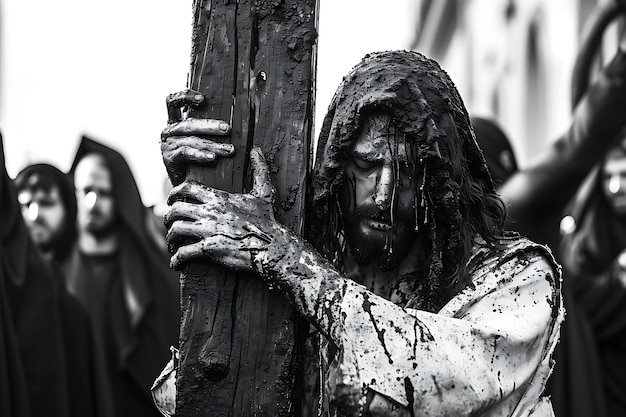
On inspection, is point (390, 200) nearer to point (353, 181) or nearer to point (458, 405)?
point (353, 181)

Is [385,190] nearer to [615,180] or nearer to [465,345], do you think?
[465,345]

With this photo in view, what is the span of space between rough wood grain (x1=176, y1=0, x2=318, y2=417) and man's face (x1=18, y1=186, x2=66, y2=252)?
5.17 meters

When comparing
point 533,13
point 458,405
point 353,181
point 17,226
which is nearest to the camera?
point 458,405

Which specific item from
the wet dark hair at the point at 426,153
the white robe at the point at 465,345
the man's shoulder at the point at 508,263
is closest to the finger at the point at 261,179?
the wet dark hair at the point at 426,153

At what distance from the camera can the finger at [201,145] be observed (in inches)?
123

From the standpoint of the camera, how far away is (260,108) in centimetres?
318

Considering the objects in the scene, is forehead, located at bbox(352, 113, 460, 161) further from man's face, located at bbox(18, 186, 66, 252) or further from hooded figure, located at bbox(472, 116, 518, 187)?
man's face, located at bbox(18, 186, 66, 252)

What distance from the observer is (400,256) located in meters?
3.32

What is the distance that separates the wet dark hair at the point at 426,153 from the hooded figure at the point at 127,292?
4.84m

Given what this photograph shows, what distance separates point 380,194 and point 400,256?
236 mm

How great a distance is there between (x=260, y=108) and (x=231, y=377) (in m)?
0.70

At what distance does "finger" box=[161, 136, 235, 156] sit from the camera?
123 inches

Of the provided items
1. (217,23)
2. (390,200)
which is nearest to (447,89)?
(390,200)

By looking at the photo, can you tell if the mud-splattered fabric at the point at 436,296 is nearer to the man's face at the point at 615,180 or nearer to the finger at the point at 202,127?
the finger at the point at 202,127
